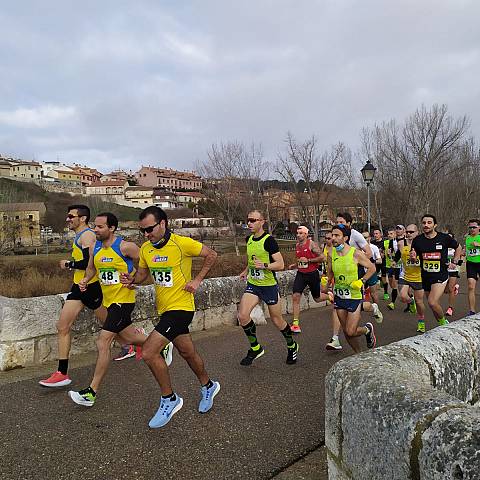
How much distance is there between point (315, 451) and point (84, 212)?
358cm

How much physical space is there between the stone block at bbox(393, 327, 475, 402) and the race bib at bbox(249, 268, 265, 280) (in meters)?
2.81

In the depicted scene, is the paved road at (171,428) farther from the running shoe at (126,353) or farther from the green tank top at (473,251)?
the green tank top at (473,251)

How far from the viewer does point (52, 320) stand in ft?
16.8

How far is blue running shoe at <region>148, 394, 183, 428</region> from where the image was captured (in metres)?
3.44

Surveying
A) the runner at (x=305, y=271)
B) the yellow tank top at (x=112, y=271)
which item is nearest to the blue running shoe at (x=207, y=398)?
the yellow tank top at (x=112, y=271)

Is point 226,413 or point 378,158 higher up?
point 378,158

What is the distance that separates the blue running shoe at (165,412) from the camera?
11.3ft

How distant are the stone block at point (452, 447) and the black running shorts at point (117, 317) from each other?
3292 millimetres

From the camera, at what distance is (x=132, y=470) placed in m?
2.82

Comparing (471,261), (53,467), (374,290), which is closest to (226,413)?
(53,467)

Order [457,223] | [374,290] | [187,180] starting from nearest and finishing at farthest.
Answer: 1. [374,290]
2. [457,223]
3. [187,180]

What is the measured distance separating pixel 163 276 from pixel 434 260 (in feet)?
14.8

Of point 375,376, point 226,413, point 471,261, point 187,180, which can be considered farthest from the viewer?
point 187,180

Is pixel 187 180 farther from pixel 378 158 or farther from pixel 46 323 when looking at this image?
pixel 46 323
